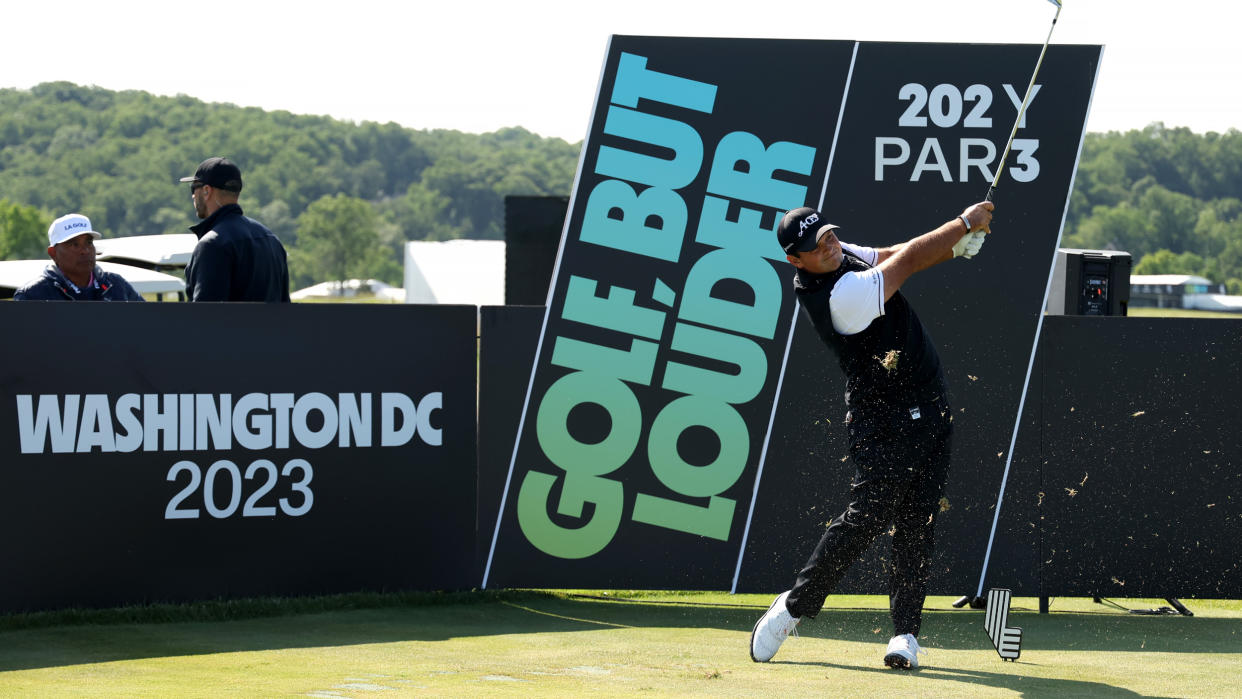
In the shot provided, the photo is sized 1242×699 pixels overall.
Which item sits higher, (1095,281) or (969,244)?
(1095,281)

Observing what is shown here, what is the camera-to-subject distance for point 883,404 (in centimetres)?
A: 525

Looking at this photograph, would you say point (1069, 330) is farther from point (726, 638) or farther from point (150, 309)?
point (150, 309)

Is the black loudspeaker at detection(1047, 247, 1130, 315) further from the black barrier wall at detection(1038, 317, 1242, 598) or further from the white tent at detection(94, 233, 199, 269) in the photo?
the white tent at detection(94, 233, 199, 269)

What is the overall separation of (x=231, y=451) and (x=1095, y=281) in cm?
504

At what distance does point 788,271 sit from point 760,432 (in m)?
0.85

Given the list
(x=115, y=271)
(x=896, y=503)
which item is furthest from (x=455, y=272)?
(x=896, y=503)

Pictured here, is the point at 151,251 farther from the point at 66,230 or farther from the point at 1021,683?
the point at 1021,683

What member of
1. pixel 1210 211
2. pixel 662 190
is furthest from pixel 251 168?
pixel 662 190

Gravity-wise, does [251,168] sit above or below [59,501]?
above

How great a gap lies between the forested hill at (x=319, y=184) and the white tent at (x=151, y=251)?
127m

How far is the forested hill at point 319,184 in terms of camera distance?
15488cm

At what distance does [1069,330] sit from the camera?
274 inches

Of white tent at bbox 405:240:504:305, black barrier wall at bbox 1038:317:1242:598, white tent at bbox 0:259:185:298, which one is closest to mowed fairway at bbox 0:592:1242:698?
black barrier wall at bbox 1038:317:1242:598

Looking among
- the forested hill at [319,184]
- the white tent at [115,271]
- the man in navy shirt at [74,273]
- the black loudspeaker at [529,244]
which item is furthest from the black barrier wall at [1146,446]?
the forested hill at [319,184]
